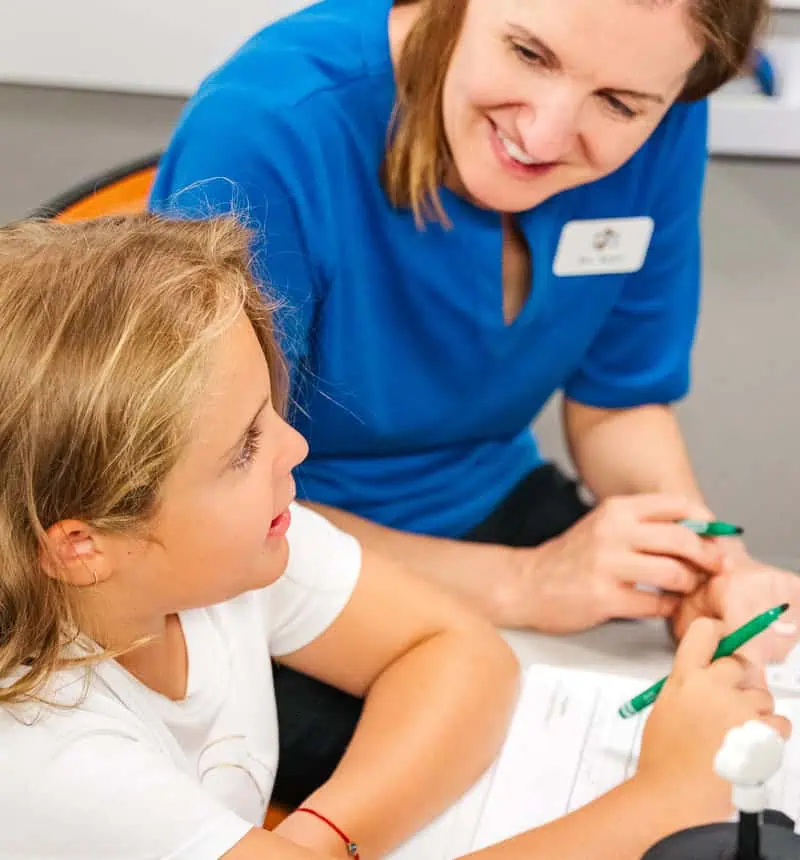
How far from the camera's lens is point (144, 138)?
1741mm

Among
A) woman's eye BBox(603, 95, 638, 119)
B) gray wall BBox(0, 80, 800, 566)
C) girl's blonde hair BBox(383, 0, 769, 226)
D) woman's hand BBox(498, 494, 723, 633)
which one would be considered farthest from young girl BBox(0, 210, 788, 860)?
gray wall BBox(0, 80, 800, 566)

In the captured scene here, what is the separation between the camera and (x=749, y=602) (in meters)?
0.99

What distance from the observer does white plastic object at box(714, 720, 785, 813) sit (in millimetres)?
568

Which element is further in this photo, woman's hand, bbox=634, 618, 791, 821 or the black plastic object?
woman's hand, bbox=634, 618, 791, 821

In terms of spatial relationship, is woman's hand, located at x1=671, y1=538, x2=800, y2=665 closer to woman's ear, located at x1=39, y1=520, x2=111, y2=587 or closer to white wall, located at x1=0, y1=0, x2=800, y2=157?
woman's ear, located at x1=39, y1=520, x2=111, y2=587

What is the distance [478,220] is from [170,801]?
1.92ft

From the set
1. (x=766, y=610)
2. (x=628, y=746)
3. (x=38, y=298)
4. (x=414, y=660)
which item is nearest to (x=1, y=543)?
(x=38, y=298)

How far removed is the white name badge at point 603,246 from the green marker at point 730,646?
1.23 feet

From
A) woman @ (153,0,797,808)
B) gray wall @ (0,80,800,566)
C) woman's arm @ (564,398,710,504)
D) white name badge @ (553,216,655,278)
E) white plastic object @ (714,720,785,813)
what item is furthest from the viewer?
gray wall @ (0,80,800,566)

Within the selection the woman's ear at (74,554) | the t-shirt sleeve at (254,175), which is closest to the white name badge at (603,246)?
the t-shirt sleeve at (254,175)

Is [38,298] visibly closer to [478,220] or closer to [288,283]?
[288,283]

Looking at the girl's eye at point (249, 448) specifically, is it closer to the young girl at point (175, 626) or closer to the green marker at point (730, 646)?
the young girl at point (175, 626)

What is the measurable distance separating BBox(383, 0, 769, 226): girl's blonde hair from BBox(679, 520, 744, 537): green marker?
345mm

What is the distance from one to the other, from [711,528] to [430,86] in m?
0.45
